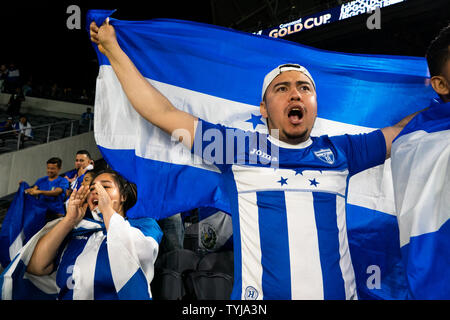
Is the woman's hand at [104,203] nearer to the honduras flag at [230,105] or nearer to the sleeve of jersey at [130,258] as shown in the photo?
the sleeve of jersey at [130,258]

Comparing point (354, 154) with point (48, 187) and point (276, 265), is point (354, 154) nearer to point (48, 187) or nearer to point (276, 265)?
point (276, 265)

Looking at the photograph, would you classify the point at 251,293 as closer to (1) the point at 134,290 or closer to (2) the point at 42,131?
(1) the point at 134,290

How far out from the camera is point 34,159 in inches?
359

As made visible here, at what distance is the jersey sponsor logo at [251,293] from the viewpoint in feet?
4.75

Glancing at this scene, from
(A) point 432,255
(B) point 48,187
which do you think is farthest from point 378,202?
(B) point 48,187

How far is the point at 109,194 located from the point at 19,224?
1.06 metres

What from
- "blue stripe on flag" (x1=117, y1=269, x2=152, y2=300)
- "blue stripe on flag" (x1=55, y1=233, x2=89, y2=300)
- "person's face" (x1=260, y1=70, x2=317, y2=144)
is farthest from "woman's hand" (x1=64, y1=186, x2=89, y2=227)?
"person's face" (x1=260, y1=70, x2=317, y2=144)

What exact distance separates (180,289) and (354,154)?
1284 mm

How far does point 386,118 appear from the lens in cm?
220

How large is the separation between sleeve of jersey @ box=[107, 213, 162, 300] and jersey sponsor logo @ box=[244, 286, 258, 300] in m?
0.58

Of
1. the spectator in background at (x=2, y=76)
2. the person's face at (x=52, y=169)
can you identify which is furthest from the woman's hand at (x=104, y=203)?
the spectator in background at (x=2, y=76)

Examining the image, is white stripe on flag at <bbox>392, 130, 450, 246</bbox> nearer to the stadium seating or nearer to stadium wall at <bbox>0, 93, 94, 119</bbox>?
the stadium seating

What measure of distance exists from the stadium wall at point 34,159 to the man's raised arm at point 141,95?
25.4 feet

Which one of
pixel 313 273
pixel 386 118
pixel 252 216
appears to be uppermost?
pixel 386 118
